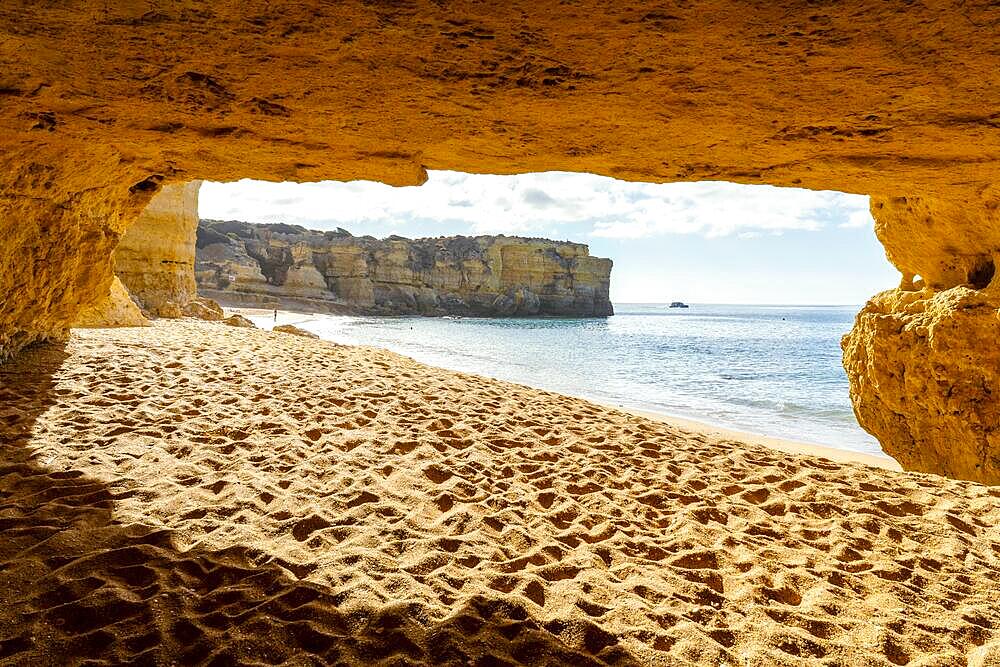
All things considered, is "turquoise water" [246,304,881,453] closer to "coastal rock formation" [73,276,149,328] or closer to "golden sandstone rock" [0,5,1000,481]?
"golden sandstone rock" [0,5,1000,481]

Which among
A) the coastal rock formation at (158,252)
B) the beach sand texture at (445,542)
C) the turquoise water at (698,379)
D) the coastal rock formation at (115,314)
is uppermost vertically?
the coastal rock formation at (158,252)

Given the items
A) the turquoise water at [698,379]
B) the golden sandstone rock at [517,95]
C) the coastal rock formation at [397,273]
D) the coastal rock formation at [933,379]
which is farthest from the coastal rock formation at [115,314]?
the coastal rock formation at [397,273]

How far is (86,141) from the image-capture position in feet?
12.6

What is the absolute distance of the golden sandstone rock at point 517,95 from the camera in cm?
200

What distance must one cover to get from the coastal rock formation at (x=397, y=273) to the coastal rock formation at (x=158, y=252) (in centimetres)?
2647

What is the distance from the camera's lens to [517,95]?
106 inches

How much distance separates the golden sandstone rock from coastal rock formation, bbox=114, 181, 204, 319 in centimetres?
1138

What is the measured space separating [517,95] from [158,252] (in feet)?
52.1

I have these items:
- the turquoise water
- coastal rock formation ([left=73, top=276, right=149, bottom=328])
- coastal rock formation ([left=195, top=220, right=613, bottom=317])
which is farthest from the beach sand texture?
coastal rock formation ([left=195, top=220, right=613, bottom=317])

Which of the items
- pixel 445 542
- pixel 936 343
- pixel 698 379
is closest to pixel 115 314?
pixel 445 542

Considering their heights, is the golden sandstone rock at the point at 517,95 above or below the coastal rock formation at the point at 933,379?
above

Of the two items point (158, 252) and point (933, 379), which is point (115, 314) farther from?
point (933, 379)

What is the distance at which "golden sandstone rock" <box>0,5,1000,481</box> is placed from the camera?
2002 mm

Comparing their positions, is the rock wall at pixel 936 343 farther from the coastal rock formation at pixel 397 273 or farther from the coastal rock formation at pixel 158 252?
the coastal rock formation at pixel 397 273
